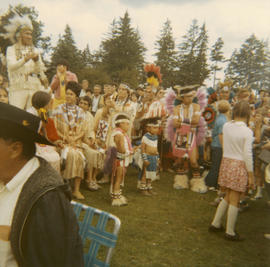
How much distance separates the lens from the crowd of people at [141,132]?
355cm

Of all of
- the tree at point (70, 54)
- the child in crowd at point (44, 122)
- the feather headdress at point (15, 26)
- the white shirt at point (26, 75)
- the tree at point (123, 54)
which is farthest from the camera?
the tree at point (70, 54)

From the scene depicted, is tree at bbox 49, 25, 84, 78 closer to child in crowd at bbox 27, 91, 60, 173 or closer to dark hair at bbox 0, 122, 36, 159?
child in crowd at bbox 27, 91, 60, 173

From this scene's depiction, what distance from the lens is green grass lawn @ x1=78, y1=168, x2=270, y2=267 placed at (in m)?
3.01

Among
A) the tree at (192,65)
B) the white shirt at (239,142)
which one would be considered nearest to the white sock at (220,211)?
the white shirt at (239,142)

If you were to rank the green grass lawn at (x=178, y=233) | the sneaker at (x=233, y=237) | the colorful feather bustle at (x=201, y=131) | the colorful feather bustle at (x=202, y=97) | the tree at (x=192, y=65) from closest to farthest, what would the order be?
the green grass lawn at (x=178, y=233)
the sneaker at (x=233, y=237)
the colorful feather bustle at (x=201, y=131)
the colorful feather bustle at (x=202, y=97)
the tree at (x=192, y=65)

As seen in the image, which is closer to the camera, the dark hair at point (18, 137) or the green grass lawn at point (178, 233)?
the dark hair at point (18, 137)

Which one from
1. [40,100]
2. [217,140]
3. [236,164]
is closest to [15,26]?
[40,100]

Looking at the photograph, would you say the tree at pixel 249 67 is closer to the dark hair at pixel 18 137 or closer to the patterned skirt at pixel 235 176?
the patterned skirt at pixel 235 176

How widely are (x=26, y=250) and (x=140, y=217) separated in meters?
3.09

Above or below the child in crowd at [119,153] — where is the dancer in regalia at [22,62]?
above

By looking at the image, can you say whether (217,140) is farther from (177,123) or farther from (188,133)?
(177,123)

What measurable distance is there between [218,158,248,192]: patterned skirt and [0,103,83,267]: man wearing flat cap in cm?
272

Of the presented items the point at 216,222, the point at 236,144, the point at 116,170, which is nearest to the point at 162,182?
the point at 116,170

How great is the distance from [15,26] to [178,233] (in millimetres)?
3511
